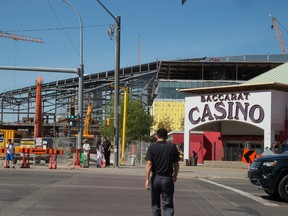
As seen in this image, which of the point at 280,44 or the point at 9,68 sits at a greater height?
the point at 280,44

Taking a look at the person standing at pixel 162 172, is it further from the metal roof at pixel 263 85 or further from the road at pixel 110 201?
the metal roof at pixel 263 85

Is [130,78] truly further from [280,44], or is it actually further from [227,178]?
[227,178]

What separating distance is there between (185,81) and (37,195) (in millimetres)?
83067

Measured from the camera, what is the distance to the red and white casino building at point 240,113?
95.1 feet

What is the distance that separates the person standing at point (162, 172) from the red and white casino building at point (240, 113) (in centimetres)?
2180

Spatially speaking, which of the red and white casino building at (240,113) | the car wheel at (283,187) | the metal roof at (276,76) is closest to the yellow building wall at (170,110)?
the metal roof at (276,76)

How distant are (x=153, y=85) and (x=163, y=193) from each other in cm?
10498

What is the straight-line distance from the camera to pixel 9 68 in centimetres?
2911

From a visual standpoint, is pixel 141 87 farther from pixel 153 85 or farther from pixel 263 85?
pixel 263 85

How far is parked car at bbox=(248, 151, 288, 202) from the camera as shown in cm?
1268

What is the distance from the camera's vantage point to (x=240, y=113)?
3017 centimetres

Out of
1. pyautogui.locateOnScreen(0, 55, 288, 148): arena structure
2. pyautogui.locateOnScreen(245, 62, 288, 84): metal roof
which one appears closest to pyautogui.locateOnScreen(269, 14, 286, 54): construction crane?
pyautogui.locateOnScreen(0, 55, 288, 148): arena structure

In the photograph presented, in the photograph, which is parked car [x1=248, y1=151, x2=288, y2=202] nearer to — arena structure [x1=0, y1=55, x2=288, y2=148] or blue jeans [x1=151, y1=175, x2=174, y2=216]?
blue jeans [x1=151, y1=175, x2=174, y2=216]

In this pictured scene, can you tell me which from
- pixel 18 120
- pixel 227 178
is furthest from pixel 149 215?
pixel 18 120
